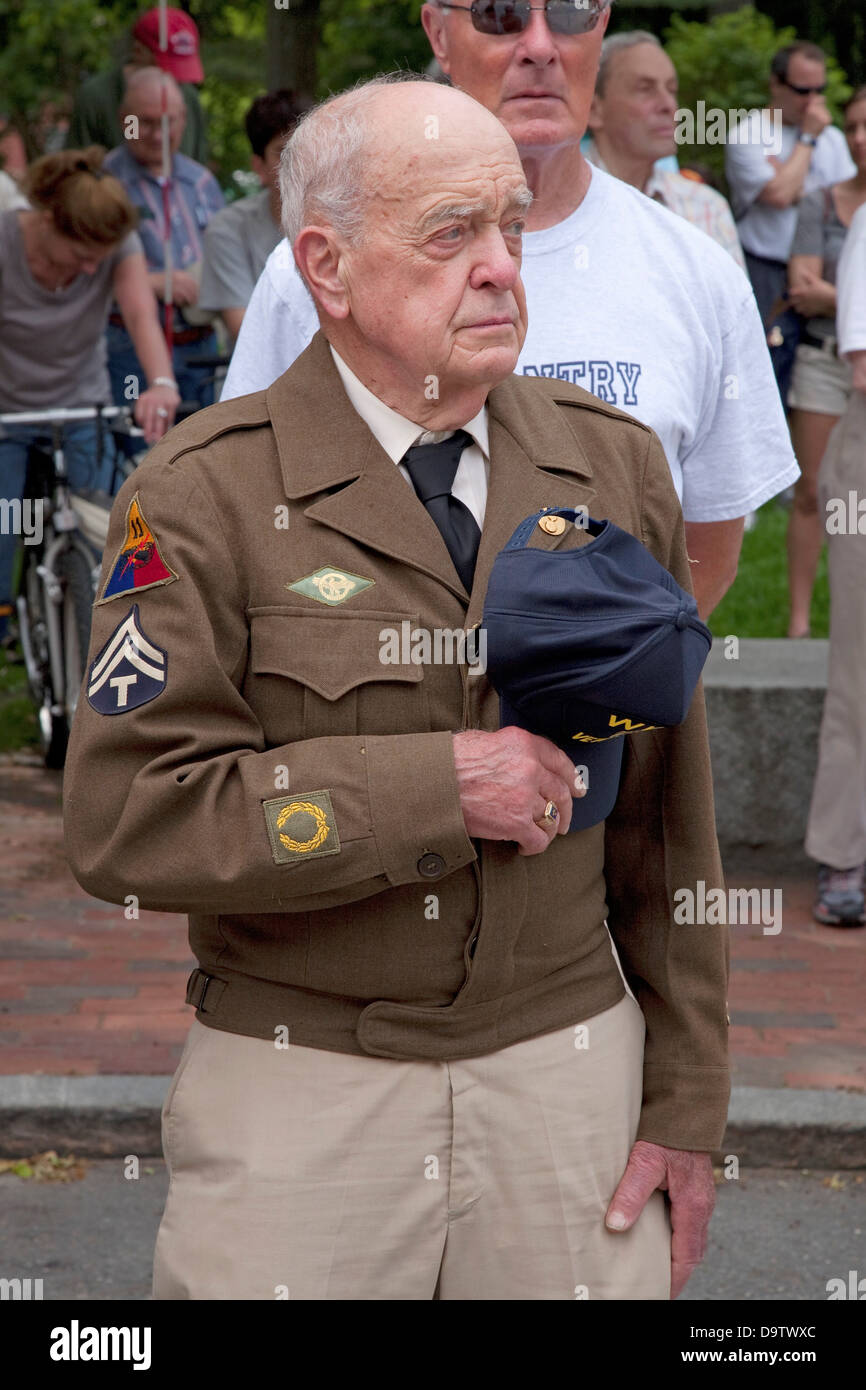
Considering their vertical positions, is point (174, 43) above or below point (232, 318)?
above

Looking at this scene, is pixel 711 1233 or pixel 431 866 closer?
pixel 431 866

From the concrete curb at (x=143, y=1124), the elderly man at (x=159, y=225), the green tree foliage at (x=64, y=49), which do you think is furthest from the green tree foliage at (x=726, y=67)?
the concrete curb at (x=143, y=1124)

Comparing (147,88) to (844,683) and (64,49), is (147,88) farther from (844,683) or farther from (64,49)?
(64,49)

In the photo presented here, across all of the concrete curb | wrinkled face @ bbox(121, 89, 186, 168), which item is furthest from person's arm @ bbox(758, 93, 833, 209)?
the concrete curb

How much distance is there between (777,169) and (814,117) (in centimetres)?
41

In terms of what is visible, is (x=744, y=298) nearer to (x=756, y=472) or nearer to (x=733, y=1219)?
(x=756, y=472)

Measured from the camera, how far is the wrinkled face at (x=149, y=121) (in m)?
8.55

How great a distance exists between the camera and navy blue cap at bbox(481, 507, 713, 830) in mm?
1987

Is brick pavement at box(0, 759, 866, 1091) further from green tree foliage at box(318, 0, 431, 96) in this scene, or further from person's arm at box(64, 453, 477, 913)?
green tree foliage at box(318, 0, 431, 96)

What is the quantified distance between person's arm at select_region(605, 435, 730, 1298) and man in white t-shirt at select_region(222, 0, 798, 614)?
0.58 meters

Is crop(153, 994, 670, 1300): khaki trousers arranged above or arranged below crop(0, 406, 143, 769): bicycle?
above

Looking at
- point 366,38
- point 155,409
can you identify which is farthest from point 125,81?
point 366,38

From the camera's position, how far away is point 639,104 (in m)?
5.81
